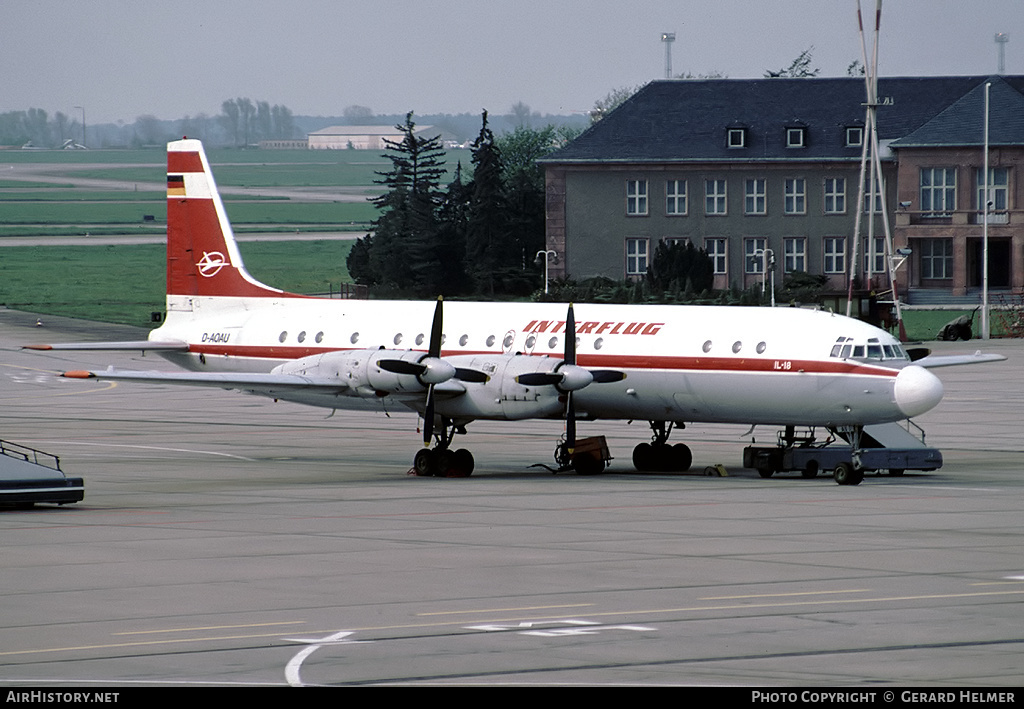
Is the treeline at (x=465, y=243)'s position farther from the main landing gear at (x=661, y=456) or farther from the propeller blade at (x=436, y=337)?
the propeller blade at (x=436, y=337)

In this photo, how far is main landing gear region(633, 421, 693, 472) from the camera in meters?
39.8

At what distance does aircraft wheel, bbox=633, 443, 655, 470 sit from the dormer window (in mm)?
68646

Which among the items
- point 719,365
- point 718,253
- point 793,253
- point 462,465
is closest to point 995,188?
point 793,253

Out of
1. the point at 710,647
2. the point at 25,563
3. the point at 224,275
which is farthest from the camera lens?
the point at 224,275

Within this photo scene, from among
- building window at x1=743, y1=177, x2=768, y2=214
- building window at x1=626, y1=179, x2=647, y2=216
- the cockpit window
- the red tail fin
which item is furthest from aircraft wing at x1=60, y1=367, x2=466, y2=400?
building window at x1=743, y1=177, x2=768, y2=214

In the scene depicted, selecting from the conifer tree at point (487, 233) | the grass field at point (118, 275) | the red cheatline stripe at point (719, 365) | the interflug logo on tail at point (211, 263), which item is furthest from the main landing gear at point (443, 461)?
the conifer tree at point (487, 233)

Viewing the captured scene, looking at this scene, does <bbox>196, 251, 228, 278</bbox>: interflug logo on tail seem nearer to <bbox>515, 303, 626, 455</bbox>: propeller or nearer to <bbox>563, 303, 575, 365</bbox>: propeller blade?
<bbox>515, 303, 626, 455</bbox>: propeller

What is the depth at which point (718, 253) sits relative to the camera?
4208 inches

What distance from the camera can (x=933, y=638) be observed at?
61.2 feet

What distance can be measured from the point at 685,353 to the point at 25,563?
58.9ft

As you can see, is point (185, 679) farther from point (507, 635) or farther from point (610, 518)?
point (610, 518)

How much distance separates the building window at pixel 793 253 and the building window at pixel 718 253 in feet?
12.6

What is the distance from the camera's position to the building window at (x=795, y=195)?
105688 mm
